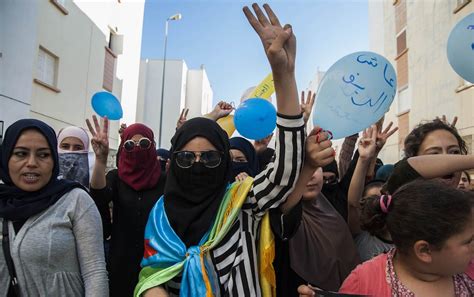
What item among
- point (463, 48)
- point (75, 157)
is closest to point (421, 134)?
point (463, 48)

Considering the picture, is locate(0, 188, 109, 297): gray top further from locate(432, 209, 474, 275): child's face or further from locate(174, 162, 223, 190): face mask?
locate(432, 209, 474, 275): child's face

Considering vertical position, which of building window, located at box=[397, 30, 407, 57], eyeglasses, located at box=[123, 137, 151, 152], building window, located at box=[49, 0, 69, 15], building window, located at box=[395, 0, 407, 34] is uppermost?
building window, located at box=[395, 0, 407, 34]

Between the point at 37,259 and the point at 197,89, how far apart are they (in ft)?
106

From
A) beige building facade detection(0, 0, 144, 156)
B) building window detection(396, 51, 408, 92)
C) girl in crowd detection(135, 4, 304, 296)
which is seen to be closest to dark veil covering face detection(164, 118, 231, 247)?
girl in crowd detection(135, 4, 304, 296)

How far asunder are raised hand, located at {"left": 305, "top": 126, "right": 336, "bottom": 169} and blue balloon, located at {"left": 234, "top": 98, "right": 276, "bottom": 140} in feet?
6.79

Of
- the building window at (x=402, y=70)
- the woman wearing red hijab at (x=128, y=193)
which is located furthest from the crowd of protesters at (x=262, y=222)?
the building window at (x=402, y=70)

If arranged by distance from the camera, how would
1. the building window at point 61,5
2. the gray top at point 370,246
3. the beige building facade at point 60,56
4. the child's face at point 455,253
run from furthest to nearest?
the building window at point 61,5
the beige building facade at point 60,56
the gray top at point 370,246
the child's face at point 455,253

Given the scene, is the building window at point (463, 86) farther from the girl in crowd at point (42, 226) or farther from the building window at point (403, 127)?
the girl in crowd at point (42, 226)

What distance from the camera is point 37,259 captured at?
71.4 inches

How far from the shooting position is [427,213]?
4.78 feet

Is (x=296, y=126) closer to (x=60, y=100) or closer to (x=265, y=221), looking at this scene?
(x=265, y=221)

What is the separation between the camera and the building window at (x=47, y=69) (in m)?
9.28

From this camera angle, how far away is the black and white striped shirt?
4.84 ft

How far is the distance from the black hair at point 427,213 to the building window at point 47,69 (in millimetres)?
9402
